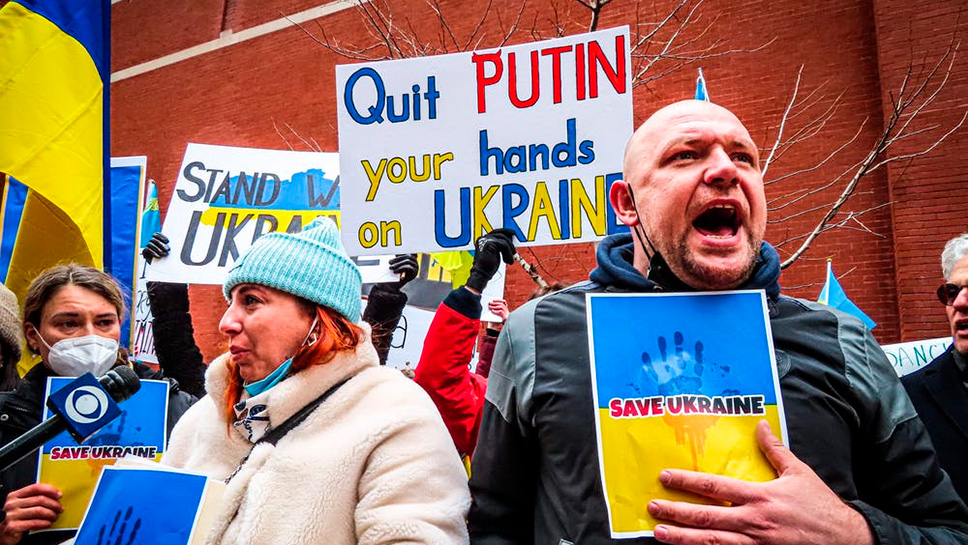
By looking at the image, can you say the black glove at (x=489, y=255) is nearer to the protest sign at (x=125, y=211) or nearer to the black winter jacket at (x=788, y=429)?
the black winter jacket at (x=788, y=429)

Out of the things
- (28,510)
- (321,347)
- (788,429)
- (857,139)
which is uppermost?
(857,139)

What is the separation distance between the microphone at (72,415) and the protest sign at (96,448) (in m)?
0.73

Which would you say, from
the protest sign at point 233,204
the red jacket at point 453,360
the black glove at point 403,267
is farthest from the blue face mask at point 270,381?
the protest sign at point 233,204

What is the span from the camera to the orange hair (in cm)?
206

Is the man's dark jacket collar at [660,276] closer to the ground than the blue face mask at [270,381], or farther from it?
farther from it

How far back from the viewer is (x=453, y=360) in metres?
2.76

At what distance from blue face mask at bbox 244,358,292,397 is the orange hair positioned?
2cm

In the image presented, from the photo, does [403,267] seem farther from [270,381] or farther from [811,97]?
[811,97]

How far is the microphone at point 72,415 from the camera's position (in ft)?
5.63

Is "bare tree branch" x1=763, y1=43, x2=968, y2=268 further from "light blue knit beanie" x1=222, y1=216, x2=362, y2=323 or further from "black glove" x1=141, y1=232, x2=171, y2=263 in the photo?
"light blue knit beanie" x1=222, y1=216, x2=362, y2=323

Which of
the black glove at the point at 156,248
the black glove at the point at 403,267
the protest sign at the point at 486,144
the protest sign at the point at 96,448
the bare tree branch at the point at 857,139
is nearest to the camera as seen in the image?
the protest sign at the point at 96,448

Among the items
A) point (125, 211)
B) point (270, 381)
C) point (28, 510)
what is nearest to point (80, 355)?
point (28, 510)

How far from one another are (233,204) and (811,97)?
21.2 feet

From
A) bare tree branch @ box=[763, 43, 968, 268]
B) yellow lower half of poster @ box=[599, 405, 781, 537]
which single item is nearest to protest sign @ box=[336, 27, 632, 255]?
yellow lower half of poster @ box=[599, 405, 781, 537]
